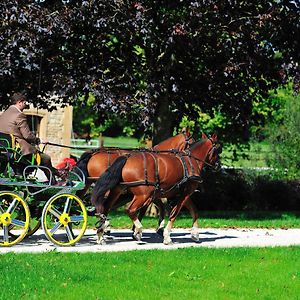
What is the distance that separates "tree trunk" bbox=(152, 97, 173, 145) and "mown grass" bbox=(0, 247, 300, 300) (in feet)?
29.3

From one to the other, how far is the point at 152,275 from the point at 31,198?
3.64m

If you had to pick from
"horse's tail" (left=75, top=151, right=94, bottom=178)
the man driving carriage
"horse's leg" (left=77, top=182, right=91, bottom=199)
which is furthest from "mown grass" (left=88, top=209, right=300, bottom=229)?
the man driving carriage

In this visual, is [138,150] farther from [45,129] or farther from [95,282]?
[45,129]

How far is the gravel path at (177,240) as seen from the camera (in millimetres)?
12945

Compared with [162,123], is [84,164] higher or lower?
lower

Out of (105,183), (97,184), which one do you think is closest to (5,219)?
(97,184)

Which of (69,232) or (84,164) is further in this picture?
(84,164)

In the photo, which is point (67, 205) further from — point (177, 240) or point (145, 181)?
point (177, 240)

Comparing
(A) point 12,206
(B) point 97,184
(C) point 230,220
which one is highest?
(B) point 97,184

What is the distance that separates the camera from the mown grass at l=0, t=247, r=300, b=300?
30.2 ft

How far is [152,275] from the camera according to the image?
10273 mm

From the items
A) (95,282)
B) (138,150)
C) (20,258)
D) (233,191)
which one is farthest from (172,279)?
(233,191)

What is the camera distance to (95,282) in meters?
9.71

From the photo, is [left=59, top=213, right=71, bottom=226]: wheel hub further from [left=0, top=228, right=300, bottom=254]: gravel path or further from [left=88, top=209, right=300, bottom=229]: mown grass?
[left=88, top=209, right=300, bottom=229]: mown grass
